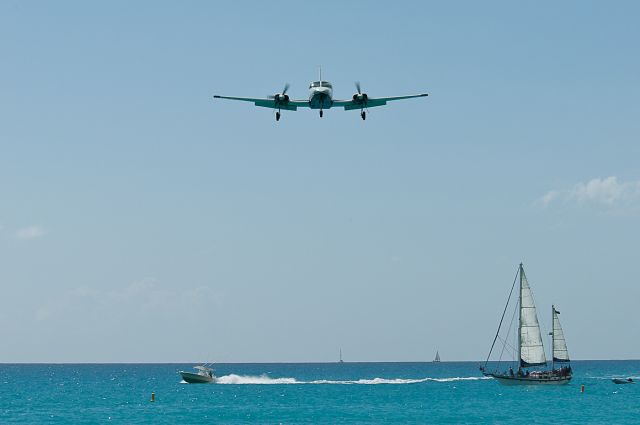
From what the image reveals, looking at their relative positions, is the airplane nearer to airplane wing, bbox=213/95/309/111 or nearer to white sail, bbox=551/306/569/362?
airplane wing, bbox=213/95/309/111

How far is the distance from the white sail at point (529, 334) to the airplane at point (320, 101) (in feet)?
259

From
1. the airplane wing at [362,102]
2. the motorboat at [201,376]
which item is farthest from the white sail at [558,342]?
the airplane wing at [362,102]

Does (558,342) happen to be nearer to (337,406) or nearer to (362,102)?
(337,406)

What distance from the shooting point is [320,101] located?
7338 cm

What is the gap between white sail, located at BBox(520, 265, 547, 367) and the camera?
145 m

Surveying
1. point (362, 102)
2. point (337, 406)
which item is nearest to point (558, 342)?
point (337, 406)

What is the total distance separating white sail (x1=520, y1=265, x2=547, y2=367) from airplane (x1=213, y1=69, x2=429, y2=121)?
259ft

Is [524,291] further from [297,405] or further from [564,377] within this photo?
[297,405]

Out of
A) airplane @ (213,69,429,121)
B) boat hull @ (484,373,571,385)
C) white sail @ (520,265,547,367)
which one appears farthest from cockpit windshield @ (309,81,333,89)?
boat hull @ (484,373,571,385)

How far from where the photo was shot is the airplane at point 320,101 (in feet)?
240

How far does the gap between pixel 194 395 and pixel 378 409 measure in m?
49.1

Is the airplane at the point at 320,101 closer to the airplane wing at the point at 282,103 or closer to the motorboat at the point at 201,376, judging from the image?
the airplane wing at the point at 282,103

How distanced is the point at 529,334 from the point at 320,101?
85.1 meters

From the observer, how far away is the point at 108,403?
142375 mm
